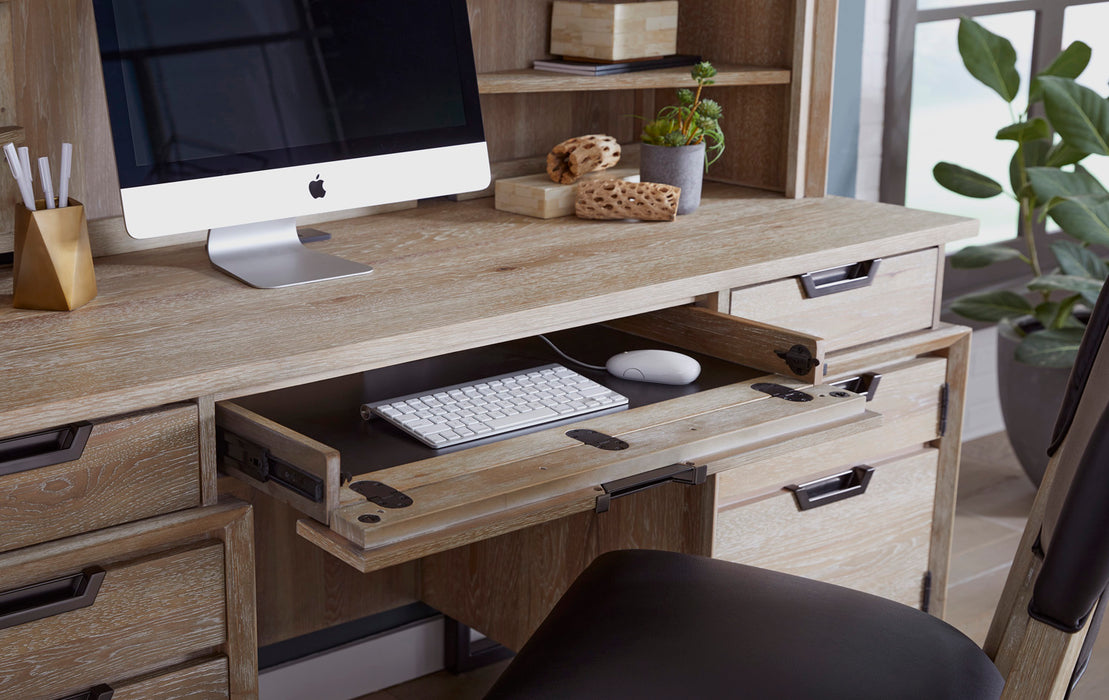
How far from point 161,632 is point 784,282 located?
36.1 inches

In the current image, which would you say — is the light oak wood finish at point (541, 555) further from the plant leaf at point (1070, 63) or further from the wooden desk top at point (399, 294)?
the plant leaf at point (1070, 63)

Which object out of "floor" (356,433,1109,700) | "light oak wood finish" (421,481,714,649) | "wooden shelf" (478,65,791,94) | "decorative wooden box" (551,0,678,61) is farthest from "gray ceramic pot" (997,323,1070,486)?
"light oak wood finish" (421,481,714,649)

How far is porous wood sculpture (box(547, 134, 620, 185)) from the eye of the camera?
194cm

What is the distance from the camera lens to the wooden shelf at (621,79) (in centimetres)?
191

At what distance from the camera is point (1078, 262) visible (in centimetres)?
275

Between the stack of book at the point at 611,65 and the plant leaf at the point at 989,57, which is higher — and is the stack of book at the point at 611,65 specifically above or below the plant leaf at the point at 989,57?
below

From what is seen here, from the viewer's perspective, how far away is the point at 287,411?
1.39m

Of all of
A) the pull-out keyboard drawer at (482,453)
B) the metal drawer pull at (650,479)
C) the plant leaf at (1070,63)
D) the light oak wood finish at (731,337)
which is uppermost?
the plant leaf at (1070,63)

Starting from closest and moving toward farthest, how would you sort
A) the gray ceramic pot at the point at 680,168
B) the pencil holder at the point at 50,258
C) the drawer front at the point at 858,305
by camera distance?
1. the pencil holder at the point at 50,258
2. the drawer front at the point at 858,305
3. the gray ceramic pot at the point at 680,168

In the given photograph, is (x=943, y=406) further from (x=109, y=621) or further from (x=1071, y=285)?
(x=109, y=621)

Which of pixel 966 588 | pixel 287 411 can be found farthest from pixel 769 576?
pixel 966 588

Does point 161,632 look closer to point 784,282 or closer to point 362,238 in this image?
point 362,238

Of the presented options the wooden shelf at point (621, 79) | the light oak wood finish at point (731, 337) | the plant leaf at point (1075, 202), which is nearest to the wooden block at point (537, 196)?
the wooden shelf at point (621, 79)

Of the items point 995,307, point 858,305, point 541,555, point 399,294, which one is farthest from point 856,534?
point 995,307
